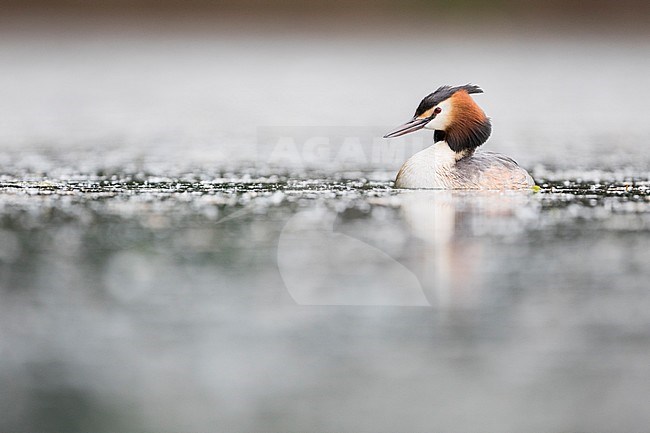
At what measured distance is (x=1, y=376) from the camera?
156 inches

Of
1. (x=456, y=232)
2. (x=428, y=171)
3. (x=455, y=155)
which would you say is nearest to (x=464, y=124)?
(x=455, y=155)

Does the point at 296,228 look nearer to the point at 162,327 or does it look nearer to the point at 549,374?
the point at 162,327

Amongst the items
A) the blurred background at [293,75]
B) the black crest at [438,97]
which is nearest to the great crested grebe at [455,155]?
the black crest at [438,97]

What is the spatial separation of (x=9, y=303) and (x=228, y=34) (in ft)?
94.7

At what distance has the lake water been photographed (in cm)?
372

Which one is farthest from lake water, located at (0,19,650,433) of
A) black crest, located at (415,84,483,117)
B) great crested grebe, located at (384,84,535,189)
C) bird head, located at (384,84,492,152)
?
black crest, located at (415,84,483,117)

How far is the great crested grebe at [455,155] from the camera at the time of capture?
8055 mm

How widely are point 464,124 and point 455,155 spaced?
24 cm

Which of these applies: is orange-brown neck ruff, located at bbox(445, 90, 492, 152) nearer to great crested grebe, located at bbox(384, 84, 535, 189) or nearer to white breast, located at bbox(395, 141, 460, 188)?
great crested grebe, located at bbox(384, 84, 535, 189)

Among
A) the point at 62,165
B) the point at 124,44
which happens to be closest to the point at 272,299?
the point at 62,165

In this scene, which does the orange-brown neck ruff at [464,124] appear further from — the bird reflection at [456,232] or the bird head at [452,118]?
→ the bird reflection at [456,232]

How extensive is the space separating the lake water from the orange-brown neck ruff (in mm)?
588

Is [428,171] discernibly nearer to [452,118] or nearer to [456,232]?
[452,118]

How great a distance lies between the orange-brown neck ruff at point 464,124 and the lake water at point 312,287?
588 millimetres
